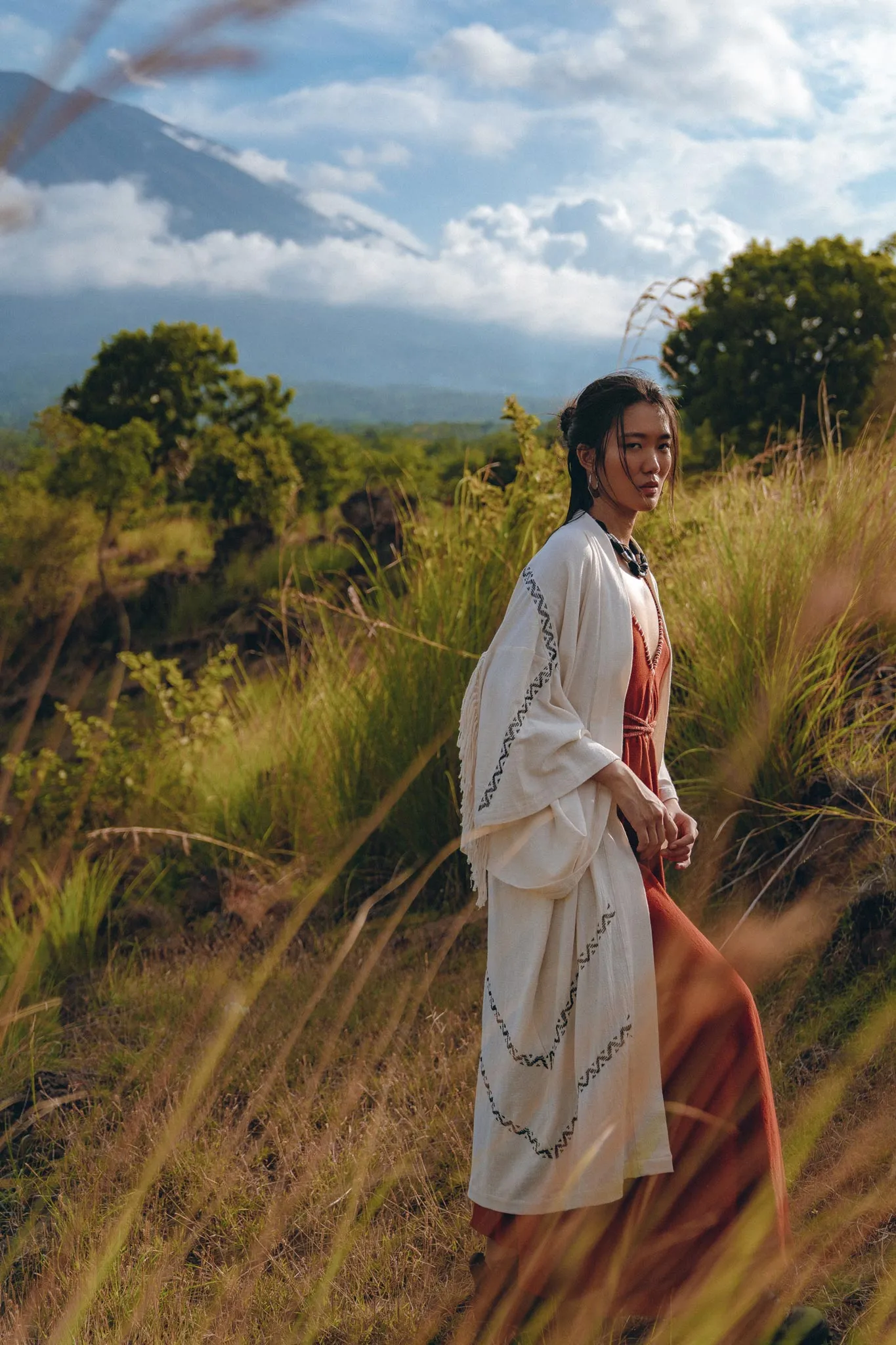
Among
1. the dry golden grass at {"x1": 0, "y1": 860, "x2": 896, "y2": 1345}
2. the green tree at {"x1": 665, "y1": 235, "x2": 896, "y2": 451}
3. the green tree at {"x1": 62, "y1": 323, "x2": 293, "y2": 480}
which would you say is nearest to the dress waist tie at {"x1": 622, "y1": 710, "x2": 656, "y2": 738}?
the dry golden grass at {"x1": 0, "y1": 860, "x2": 896, "y2": 1345}

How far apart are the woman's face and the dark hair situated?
0.04ft

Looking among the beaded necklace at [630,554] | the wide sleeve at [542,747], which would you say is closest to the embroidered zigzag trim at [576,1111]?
the wide sleeve at [542,747]

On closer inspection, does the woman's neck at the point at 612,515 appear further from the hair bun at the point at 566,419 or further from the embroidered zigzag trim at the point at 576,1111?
the embroidered zigzag trim at the point at 576,1111

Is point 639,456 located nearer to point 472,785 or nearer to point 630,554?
point 630,554

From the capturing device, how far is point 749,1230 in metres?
1.84

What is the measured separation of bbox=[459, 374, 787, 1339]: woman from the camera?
1.87 metres

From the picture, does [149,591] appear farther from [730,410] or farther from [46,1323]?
[46,1323]

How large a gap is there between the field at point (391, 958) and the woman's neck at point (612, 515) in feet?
3.85

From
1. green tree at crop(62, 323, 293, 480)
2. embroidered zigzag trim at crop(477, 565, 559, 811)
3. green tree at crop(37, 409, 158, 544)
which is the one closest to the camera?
embroidered zigzag trim at crop(477, 565, 559, 811)

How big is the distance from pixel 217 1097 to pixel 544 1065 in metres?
1.62

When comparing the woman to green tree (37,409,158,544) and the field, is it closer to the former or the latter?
the field

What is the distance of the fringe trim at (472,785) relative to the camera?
2.09 m

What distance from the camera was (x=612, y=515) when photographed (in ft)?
6.98

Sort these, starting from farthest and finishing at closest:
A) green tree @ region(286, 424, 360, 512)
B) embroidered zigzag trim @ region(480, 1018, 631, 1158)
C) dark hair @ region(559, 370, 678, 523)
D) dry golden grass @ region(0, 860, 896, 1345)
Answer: green tree @ region(286, 424, 360, 512) < dry golden grass @ region(0, 860, 896, 1345) < dark hair @ region(559, 370, 678, 523) < embroidered zigzag trim @ region(480, 1018, 631, 1158)
